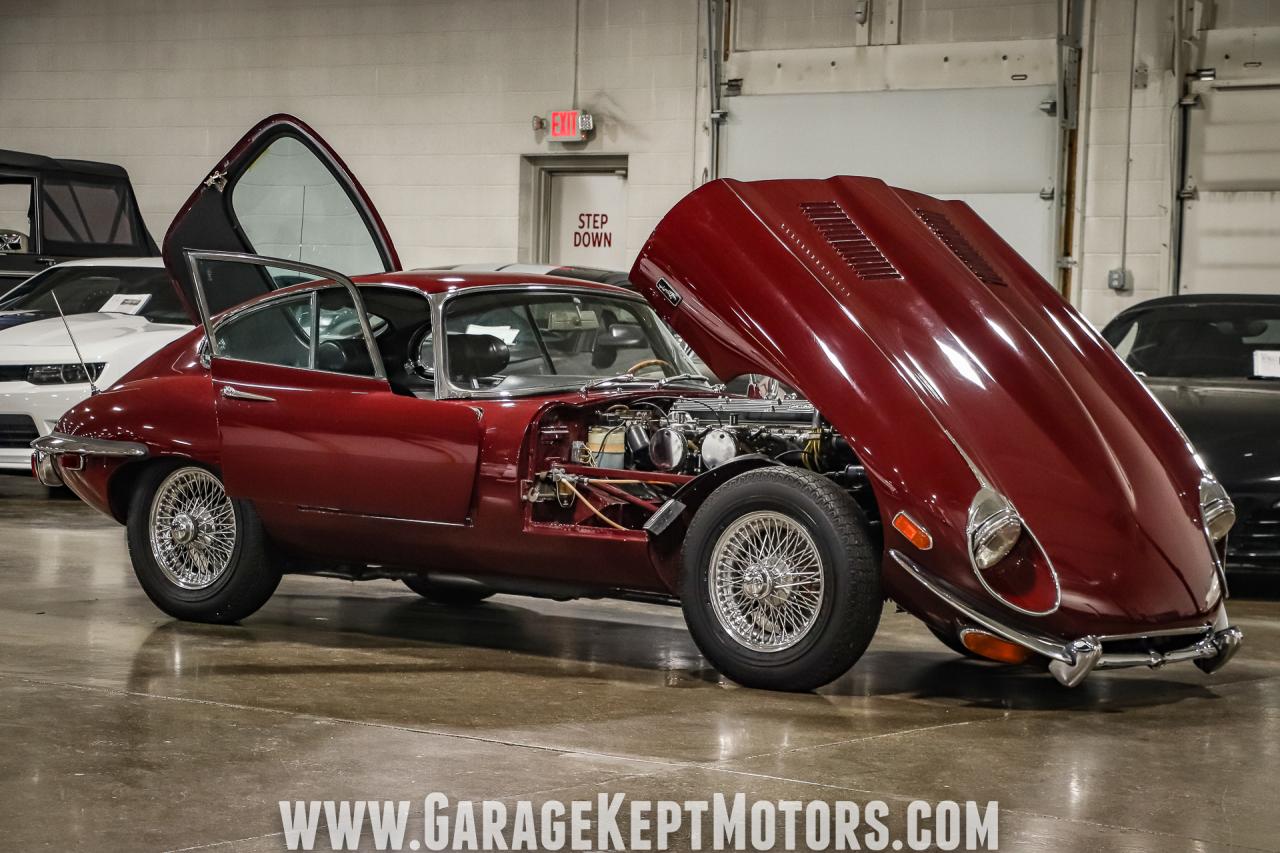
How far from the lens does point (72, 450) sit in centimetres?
679

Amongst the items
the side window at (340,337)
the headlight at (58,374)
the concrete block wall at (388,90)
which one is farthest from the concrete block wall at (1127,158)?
the side window at (340,337)

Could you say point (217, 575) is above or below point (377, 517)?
below

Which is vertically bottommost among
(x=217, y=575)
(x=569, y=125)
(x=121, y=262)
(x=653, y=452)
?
(x=217, y=575)

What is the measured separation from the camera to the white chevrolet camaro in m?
10.3

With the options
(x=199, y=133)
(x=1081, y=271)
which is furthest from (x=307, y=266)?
(x=199, y=133)

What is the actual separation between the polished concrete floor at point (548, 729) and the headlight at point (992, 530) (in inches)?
19.5

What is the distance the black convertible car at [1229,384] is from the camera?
7625 millimetres

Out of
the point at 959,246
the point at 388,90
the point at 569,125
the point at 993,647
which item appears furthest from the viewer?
the point at 388,90

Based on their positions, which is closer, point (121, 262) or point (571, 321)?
point (571, 321)

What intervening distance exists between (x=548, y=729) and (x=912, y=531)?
47.3 inches

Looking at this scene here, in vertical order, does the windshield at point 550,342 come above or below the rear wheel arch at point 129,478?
above

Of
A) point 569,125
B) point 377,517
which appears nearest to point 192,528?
point 377,517

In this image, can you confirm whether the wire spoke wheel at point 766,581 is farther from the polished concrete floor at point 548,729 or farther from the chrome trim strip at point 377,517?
the chrome trim strip at point 377,517

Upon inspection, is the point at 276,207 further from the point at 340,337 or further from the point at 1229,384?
the point at 1229,384
